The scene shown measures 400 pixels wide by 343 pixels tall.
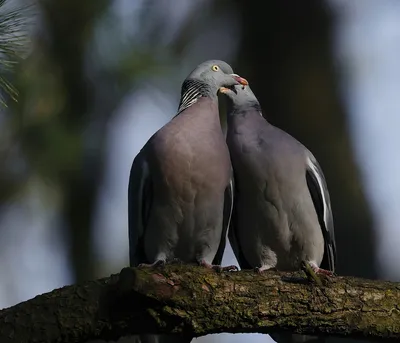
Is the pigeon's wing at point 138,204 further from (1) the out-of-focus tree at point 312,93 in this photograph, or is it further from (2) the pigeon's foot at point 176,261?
(1) the out-of-focus tree at point 312,93

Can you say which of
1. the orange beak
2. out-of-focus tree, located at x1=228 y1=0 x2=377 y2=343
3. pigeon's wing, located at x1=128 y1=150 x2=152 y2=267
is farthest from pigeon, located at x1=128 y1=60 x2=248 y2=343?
out-of-focus tree, located at x1=228 y1=0 x2=377 y2=343

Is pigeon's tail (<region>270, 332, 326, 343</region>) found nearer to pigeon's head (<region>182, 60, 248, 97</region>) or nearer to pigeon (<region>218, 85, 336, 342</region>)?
pigeon (<region>218, 85, 336, 342</region>)

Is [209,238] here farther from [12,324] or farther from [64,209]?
[64,209]

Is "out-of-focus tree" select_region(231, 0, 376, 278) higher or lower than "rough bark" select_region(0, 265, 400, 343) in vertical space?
higher

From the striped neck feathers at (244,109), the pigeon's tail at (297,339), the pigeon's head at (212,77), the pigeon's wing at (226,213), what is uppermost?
the pigeon's head at (212,77)

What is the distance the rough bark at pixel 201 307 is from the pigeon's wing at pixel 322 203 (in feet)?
3.63

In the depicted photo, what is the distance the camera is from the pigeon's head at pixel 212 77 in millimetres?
4926

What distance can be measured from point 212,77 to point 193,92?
0.47 feet

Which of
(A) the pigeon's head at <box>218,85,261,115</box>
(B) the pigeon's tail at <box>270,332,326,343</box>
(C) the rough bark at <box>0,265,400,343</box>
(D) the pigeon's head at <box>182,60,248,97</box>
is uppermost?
(D) the pigeon's head at <box>182,60,248,97</box>

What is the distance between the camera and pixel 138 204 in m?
4.66

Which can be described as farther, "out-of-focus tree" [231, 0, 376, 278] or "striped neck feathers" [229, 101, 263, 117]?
"out-of-focus tree" [231, 0, 376, 278]

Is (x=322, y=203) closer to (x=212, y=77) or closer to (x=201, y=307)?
(x=212, y=77)

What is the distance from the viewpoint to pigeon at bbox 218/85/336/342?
4.76 metres

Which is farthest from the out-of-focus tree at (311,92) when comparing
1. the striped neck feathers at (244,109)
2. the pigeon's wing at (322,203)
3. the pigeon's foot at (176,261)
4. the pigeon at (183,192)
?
the pigeon's foot at (176,261)
